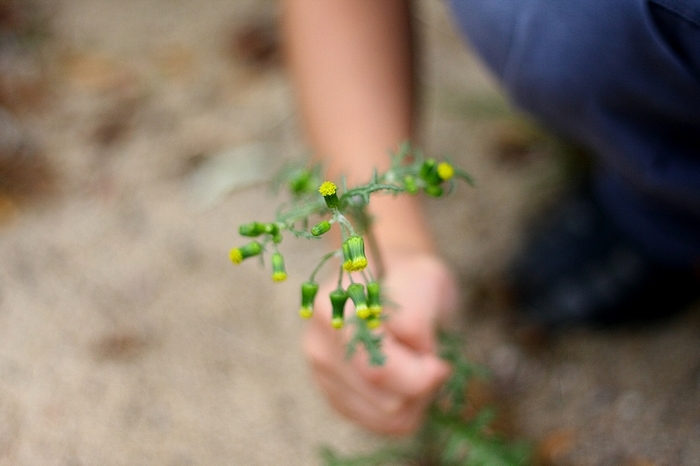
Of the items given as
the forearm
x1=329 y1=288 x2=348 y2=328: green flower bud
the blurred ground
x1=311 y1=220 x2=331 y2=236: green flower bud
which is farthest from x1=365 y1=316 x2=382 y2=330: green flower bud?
the blurred ground

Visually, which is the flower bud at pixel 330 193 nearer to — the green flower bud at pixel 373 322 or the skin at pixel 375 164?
the green flower bud at pixel 373 322

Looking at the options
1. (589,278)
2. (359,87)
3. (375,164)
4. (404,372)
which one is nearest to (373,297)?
(404,372)


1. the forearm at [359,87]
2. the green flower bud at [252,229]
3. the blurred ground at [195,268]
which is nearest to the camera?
the green flower bud at [252,229]

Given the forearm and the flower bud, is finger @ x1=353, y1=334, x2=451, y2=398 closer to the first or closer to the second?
the forearm

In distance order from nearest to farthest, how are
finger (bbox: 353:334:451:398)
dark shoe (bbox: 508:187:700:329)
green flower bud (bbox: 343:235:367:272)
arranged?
1. green flower bud (bbox: 343:235:367:272)
2. finger (bbox: 353:334:451:398)
3. dark shoe (bbox: 508:187:700:329)

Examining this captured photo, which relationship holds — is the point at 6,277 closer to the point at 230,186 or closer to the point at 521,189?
the point at 230,186

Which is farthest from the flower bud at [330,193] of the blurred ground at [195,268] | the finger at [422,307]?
the blurred ground at [195,268]

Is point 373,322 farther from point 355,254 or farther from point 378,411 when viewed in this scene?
point 378,411
